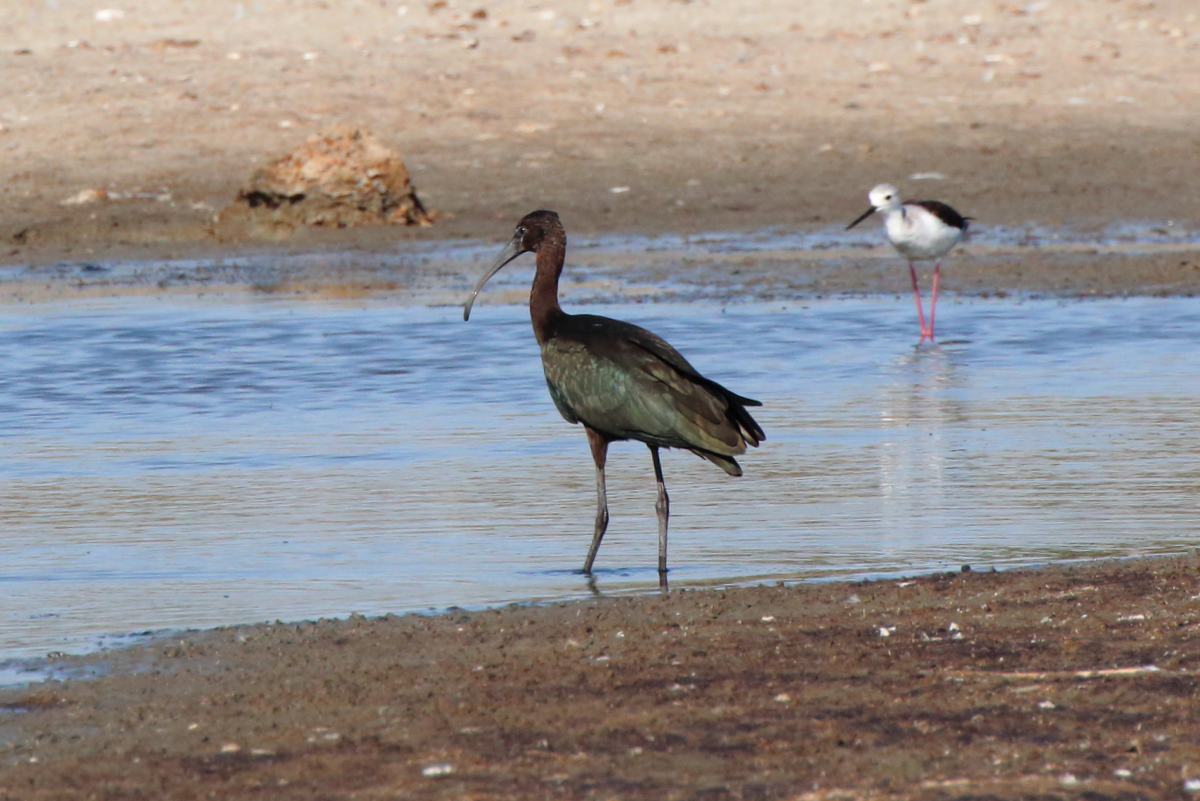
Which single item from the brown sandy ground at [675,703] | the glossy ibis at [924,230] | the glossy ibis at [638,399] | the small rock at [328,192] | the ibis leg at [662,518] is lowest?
the brown sandy ground at [675,703]

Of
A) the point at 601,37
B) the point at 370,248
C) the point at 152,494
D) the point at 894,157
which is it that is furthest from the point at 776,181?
the point at 152,494

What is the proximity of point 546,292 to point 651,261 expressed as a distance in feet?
30.1

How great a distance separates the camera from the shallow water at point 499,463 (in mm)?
6609

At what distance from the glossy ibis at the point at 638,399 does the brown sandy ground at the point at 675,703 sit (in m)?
0.76

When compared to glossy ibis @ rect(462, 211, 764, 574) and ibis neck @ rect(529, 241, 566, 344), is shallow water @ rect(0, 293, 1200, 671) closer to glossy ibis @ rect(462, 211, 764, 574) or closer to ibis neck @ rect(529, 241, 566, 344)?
glossy ibis @ rect(462, 211, 764, 574)

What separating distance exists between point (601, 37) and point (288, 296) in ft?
34.5

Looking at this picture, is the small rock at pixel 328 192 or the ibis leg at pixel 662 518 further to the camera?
the small rock at pixel 328 192

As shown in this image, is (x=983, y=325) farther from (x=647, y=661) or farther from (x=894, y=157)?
(x=647, y=661)

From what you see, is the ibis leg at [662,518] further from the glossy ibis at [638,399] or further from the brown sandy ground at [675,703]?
the brown sandy ground at [675,703]

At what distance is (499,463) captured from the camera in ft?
28.2

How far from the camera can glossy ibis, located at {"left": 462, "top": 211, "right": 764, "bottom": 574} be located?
6.61m

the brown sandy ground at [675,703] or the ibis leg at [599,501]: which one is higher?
the ibis leg at [599,501]

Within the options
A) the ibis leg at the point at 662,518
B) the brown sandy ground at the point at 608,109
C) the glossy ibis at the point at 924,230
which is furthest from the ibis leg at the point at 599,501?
the brown sandy ground at the point at 608,109

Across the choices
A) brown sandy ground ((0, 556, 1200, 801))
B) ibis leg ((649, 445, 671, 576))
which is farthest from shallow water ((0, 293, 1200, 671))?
brown sandy ground ((0, 556, 1200, 801))
